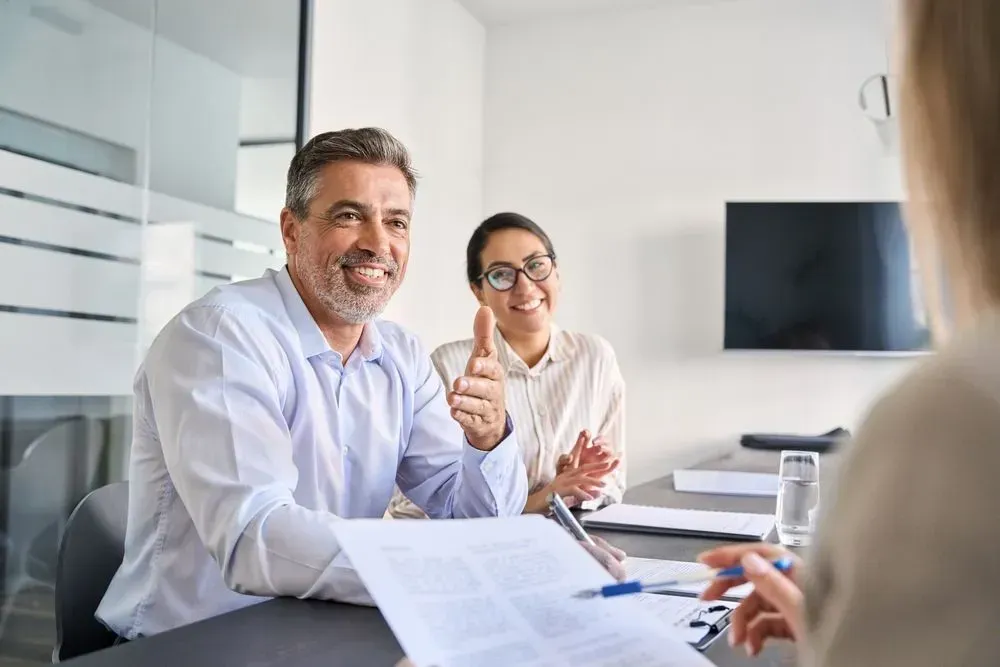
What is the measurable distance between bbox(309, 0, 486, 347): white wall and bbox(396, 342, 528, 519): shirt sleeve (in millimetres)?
2062

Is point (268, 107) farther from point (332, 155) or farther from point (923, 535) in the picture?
point (923, 535)

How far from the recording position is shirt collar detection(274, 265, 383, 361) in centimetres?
165

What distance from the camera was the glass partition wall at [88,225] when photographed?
7.67 ft

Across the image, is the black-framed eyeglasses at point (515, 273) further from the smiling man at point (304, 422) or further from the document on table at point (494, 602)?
the document on table at point (494, 602)

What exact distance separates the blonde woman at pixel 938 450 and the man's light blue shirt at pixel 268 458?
758 mm

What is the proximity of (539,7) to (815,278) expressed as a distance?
6.87 feet

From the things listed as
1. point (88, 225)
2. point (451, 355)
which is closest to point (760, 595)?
point (451, 355)

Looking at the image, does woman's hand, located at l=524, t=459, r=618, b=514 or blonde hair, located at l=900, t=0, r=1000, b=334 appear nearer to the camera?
blonde hair, located at l=900, t=0, r=1000, b=334

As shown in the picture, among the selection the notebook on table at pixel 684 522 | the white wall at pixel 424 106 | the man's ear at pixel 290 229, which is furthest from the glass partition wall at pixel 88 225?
the notebook on table at pixel 684 522

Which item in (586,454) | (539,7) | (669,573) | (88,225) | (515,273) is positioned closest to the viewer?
(669,573)

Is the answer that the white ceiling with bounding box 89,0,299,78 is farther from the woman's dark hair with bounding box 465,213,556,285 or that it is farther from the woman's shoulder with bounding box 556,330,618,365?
the woman's shoulder with bounding box 556,330,618,365

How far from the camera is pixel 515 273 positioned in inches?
105

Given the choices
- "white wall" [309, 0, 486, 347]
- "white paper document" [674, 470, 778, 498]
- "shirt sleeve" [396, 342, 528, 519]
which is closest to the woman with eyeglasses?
"white paper document" [674, 470, 778, 498]

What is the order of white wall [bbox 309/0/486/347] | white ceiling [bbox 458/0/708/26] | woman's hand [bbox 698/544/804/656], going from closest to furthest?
1. woman's hand [bbox 698/544/804/656]
2. white wall [bbox 309/0/486/347]
3. white ceiling [bbox 458/0/708/26]
